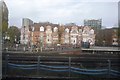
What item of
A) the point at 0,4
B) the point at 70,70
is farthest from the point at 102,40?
the point at 0,4

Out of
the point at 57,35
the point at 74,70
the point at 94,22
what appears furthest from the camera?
the point at 57,35

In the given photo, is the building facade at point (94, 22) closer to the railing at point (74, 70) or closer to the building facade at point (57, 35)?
the building facade at point (57, 35)

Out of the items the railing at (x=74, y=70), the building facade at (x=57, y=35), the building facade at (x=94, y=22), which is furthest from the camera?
the building facade at (x=57, y=35)

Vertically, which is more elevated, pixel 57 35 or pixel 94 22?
pixel 94 22

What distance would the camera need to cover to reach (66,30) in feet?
28.3

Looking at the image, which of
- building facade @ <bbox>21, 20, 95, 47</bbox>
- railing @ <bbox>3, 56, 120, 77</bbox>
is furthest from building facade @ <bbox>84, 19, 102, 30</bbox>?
railing @ <bbox>3, 56, 120, 77</bbox>

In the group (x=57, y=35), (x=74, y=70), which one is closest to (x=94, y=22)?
(x=57, y=35)

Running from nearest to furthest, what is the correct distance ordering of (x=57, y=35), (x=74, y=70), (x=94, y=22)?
(x=74, y=70), (x=94, y=22), (x=57, y=35)

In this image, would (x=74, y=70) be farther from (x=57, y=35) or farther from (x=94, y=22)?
(x=57, y=35)

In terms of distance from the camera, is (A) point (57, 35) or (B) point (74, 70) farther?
(A) point (57, 35)

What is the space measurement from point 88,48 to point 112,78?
181 inches

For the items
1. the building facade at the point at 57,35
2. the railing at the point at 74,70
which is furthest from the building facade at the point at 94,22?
the railing at the point at 74,70

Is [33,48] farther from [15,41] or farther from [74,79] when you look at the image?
[74,79]

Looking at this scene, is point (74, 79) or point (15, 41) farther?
point (15, 41)
